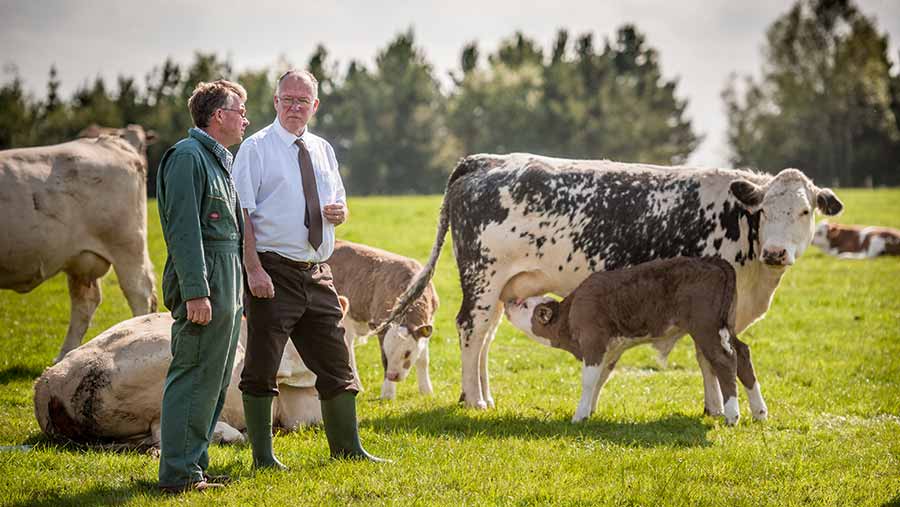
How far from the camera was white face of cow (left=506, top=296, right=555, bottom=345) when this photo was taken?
1009cm

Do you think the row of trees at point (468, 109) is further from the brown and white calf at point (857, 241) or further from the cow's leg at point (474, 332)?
the cow's leg at point (474, 332)

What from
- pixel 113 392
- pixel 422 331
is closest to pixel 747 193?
pixel 422 331

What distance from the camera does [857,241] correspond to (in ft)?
77.4

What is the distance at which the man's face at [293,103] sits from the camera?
22.6 ft

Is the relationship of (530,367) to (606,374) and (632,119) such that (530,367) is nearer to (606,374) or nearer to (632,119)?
(606,374)

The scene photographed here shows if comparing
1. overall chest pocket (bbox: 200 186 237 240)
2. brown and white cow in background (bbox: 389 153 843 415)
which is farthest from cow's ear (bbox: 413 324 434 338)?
overall chest pocket (bbox: 200 186 237 240)

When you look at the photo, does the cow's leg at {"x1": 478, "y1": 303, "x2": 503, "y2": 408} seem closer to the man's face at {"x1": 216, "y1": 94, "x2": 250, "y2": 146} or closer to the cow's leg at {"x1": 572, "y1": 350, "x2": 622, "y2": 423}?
the cow's leg at {"x1": 572, "y1": 350, "x2": 622, "y2": 423}

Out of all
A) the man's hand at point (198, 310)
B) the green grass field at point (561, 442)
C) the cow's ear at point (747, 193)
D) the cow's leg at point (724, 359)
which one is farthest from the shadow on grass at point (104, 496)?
the cow's ear at point (747, 193)

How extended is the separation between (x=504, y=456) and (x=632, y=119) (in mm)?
66274

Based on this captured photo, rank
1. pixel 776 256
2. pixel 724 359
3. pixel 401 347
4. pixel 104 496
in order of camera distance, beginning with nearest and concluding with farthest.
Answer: pixel 104 496 → pixel 724 359 → pixel 776 256 → pixel 401 347

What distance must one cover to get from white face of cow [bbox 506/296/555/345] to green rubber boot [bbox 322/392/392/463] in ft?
10.5

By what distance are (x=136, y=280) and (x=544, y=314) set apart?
5516mm

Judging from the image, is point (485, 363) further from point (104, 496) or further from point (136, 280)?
point (104, 496)

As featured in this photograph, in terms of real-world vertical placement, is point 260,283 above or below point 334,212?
below
